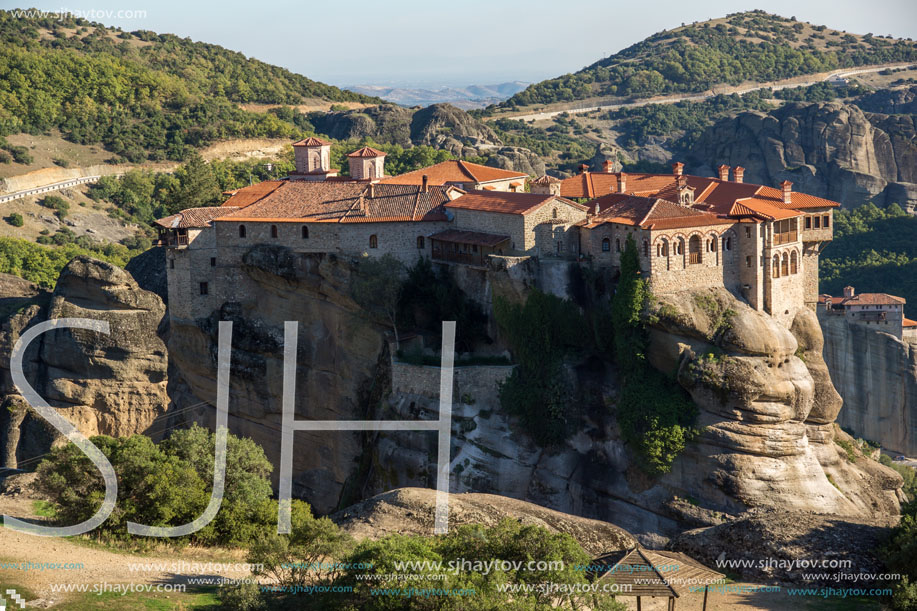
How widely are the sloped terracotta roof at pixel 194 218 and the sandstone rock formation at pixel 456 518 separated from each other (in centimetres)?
2065

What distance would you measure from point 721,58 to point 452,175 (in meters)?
120

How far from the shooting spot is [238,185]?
2901 inches

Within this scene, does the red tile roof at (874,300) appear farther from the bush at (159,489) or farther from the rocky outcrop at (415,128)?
the bush at (159,489)

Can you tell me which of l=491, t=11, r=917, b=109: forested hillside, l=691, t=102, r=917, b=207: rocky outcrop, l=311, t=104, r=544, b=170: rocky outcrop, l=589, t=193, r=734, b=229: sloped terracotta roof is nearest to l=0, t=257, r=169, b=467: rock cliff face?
l=589, t=193, r=734, b=229: sloped terracotta roof

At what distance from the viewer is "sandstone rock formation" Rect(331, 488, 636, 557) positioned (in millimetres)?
32188

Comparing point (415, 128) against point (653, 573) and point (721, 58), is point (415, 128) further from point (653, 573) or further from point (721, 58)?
point (653, 573)

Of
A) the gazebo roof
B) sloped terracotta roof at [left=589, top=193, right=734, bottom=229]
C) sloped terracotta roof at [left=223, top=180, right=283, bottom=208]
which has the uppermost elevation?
sloped terracotta roof at [left=223, top=180, right=283, bottom=208]

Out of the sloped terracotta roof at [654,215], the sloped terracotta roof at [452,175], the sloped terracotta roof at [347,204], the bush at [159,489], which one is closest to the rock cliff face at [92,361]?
the sloped terracotta roof at [347,204]

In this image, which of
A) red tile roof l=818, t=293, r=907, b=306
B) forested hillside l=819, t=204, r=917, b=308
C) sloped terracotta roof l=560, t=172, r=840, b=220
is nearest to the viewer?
sloped terracotta roof l=560, t=172, r=840, b=220

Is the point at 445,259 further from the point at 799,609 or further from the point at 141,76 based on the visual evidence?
the point at 141,76

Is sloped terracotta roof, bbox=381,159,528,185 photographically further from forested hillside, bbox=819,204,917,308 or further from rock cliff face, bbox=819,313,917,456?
forested hillside, bbox=819,204,917,308

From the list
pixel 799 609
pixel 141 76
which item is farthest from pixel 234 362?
pixel 141 76

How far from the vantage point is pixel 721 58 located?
164250 mm

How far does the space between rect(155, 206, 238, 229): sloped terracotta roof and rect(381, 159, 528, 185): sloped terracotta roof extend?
796 cm
